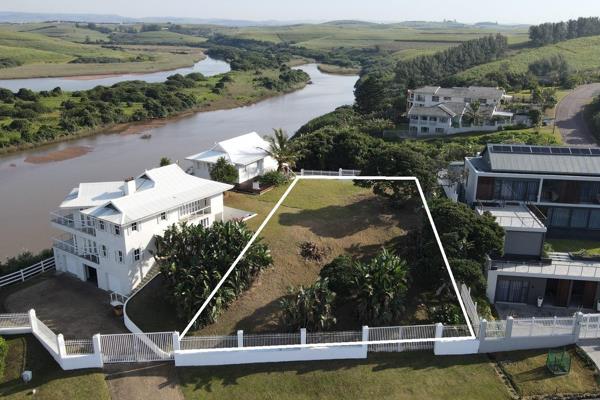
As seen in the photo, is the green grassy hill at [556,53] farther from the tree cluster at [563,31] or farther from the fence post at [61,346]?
the fence post at [61,346]

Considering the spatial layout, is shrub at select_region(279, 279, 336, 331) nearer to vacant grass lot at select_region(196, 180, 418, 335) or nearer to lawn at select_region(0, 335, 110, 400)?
vacant grass lot at select_region(196, 180, 418, 335)

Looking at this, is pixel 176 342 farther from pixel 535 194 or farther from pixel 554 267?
pixel 535 194

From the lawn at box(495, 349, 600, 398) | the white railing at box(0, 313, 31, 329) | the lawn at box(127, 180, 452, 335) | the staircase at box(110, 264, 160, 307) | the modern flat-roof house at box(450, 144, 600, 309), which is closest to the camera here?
the lawn at box(495, 349, 600, 398)

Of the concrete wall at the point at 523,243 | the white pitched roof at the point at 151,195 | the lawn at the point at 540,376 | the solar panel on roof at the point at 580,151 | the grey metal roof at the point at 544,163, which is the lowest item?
the lawn at the point at 540,376

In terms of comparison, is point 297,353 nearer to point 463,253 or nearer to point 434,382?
point 434,382

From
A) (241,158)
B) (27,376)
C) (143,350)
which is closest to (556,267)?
(143,350)

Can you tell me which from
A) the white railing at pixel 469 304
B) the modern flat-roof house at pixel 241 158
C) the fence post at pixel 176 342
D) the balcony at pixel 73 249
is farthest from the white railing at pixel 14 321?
the modern flat-roof house at pixel 241 158

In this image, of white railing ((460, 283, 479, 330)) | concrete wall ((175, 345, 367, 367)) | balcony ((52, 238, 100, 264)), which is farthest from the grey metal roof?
balcony ((52, 238, 100, 264))

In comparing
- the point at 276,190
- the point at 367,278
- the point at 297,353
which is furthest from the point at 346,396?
the point at 276,190
